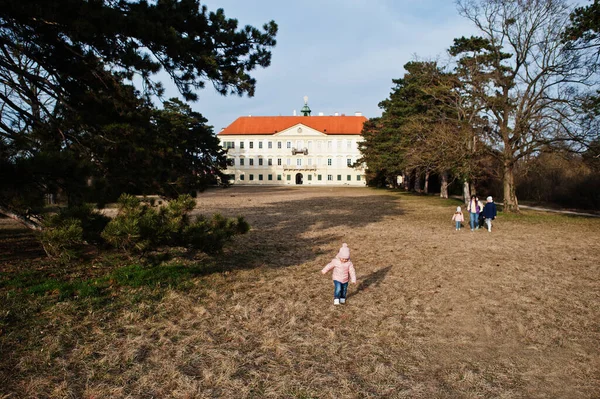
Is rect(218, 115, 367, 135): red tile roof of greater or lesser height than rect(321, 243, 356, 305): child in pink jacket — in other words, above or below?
above

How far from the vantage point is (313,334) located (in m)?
4.78

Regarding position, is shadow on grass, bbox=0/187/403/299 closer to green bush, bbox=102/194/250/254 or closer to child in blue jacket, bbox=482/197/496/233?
green bush, bbox=102/194/250/254

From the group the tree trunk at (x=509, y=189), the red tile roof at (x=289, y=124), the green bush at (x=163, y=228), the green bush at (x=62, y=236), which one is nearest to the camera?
the green bush at (x=62, y=236)

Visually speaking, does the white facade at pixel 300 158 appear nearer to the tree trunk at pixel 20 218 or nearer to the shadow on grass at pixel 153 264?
the shadow on grass at pixel 153 264

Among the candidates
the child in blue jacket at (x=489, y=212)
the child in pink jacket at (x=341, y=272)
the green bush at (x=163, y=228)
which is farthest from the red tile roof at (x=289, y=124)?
the child in pink jacket at (x=341, y=272)

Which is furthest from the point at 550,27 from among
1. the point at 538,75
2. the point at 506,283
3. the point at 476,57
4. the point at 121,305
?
the point at 121,305

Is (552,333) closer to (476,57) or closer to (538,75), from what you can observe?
(538,75)

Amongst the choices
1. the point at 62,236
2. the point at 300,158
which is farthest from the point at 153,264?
the point at 300,158

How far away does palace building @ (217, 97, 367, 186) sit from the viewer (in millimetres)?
78938

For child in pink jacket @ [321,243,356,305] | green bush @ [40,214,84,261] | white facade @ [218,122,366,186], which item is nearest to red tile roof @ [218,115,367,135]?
white facade @ [218,122,366,186]

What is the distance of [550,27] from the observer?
56.0 ft

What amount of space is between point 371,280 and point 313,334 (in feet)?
9.76

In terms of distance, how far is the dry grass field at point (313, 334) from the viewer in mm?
3535

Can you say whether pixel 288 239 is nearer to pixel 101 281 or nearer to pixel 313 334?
pixel 101 281
